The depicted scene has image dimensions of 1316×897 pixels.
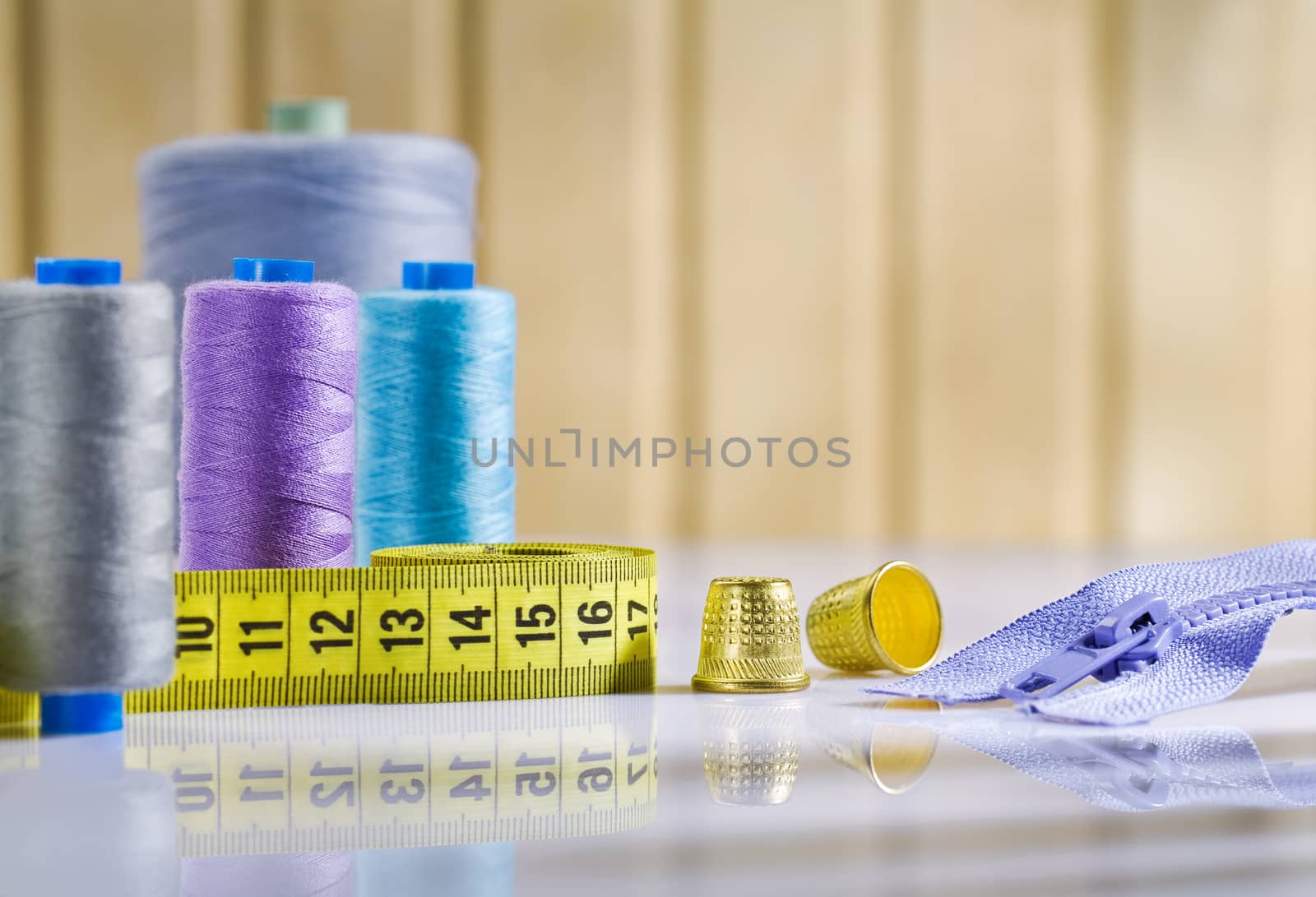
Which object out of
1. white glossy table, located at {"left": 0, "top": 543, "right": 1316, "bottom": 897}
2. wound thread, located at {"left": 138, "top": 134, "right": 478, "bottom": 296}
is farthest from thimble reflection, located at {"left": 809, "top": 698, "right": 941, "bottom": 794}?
wound thread, located at {"left": 138, "top": 134, "right": 478, "bottom": 296}

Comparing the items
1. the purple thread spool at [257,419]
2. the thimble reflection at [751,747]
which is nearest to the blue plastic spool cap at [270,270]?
the purple thread spool at [257,419]

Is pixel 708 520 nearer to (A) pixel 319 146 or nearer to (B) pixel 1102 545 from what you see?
(B) pixel 1102 545

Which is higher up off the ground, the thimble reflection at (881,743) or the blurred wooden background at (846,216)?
the blurred wooden background at (846,216)

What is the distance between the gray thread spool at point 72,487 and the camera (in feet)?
3.42

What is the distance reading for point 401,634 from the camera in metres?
1.29

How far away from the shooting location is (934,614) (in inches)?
57.3

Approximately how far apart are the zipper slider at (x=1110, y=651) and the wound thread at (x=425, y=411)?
758 millimetres

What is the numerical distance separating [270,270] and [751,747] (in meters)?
0.77

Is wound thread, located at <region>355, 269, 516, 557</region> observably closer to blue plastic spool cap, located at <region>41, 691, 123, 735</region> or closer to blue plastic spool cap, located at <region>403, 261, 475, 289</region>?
blue plastic spool cap, located at <region>403, 261, 475, 289</region>

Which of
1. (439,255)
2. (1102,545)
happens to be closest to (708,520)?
(1102,545)

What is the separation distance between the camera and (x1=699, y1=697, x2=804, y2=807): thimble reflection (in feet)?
3.10

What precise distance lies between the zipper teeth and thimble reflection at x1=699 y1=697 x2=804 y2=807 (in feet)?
1.29

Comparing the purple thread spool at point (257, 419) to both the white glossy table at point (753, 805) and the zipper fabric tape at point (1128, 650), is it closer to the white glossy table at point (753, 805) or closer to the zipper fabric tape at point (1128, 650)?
the white glossy table at point (753, 805)

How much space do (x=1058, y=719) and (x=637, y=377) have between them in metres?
2.66
